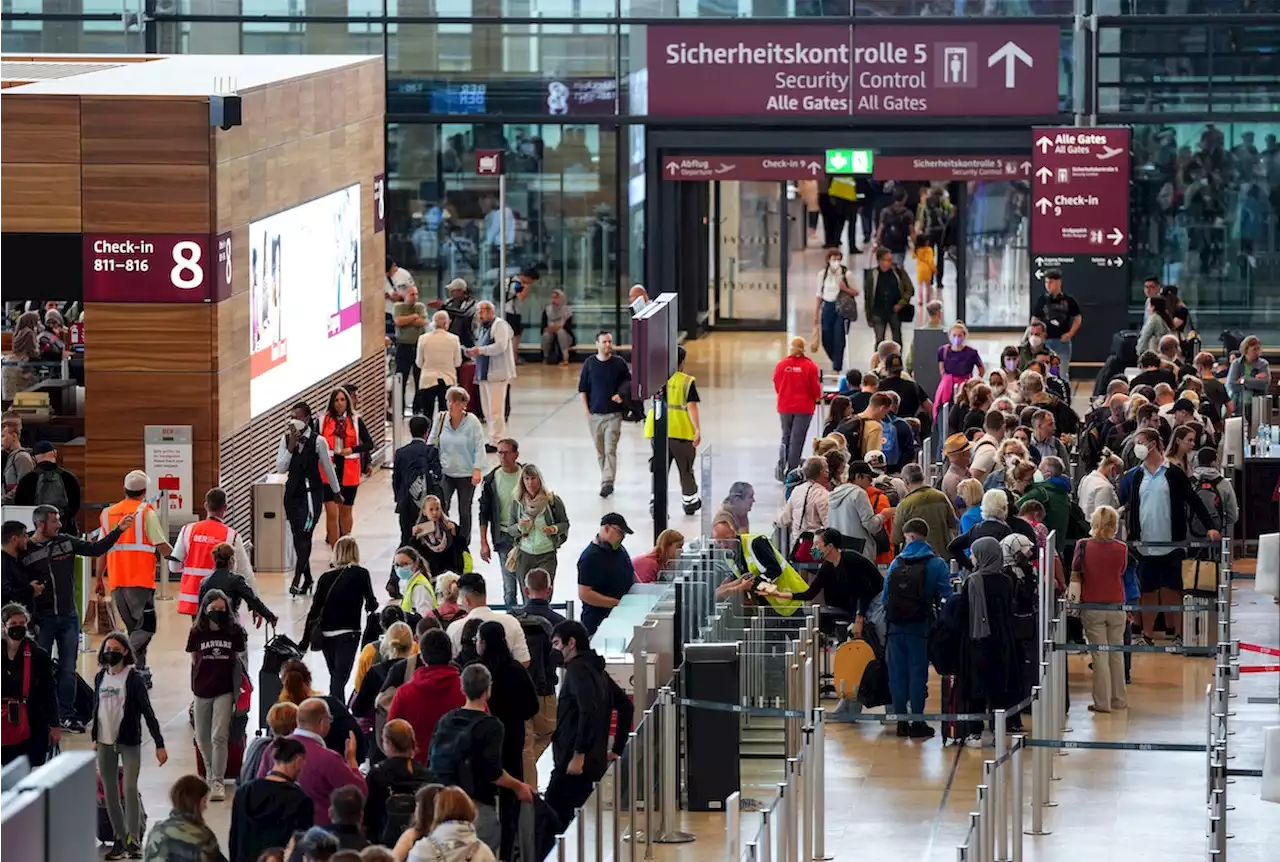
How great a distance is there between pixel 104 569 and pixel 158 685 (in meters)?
0.96

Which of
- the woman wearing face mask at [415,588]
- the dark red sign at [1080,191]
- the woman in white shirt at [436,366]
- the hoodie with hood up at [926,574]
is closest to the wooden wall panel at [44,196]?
the woman in white shirt at [436,366]

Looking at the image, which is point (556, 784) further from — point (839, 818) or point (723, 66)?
point (723, 66)

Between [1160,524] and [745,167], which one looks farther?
[745,167]

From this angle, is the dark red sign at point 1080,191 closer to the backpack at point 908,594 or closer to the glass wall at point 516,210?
the glass wall at point 516,210

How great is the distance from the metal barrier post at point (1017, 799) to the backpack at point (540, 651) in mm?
2426

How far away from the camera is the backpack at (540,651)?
12.6m

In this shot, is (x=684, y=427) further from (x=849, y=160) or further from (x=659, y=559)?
(x=849, y=160)

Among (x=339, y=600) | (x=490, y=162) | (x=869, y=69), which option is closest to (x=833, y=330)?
(x=869, y=69)

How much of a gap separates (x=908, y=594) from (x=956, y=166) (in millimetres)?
18498

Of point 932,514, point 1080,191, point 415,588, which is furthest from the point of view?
point 1080,191

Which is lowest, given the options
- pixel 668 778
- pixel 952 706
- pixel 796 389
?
pixel 952 706

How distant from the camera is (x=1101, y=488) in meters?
17.1

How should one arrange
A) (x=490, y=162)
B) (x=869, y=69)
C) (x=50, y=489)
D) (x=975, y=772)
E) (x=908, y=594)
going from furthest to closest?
(x=869, y=69)
(x=490, y=162)
(x=50, y=489)
(x=908, y=594)
(x=975, y=772)

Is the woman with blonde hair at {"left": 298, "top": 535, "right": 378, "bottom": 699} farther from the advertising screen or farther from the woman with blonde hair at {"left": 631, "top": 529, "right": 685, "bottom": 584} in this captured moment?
the advertising screen
